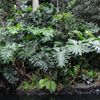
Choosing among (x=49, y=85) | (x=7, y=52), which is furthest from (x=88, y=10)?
(x=7, y=52)

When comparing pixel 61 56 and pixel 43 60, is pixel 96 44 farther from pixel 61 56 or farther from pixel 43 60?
pixel 43 60

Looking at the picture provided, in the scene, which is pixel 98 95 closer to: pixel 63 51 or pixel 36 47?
pixel 63 51

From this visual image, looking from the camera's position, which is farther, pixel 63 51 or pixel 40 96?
pixel 40 96

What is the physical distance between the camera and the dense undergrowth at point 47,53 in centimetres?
522

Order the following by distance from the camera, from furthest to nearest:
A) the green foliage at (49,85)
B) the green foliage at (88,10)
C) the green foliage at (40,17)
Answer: the green foliage at (88,10) < the green foliage at (40,17) < the green foliage at (49,85)

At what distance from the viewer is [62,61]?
490 centimetres

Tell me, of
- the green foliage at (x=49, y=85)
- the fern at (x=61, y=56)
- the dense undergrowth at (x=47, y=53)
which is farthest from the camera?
the green foliage at (x=49, y=85)

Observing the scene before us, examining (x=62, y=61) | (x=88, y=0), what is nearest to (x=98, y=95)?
(x=62, y=61)

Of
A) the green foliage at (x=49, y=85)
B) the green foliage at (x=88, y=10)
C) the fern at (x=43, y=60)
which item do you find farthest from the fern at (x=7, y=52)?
the green foliage at (x=88, y=10)

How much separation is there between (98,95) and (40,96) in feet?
6.77

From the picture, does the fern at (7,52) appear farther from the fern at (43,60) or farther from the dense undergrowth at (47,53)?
the fern at (43,60)

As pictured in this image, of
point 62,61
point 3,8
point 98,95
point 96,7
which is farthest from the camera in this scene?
point 3,8

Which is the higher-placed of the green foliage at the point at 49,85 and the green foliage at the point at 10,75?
the green foliage at the point at 10,75

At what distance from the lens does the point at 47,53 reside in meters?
5.45
